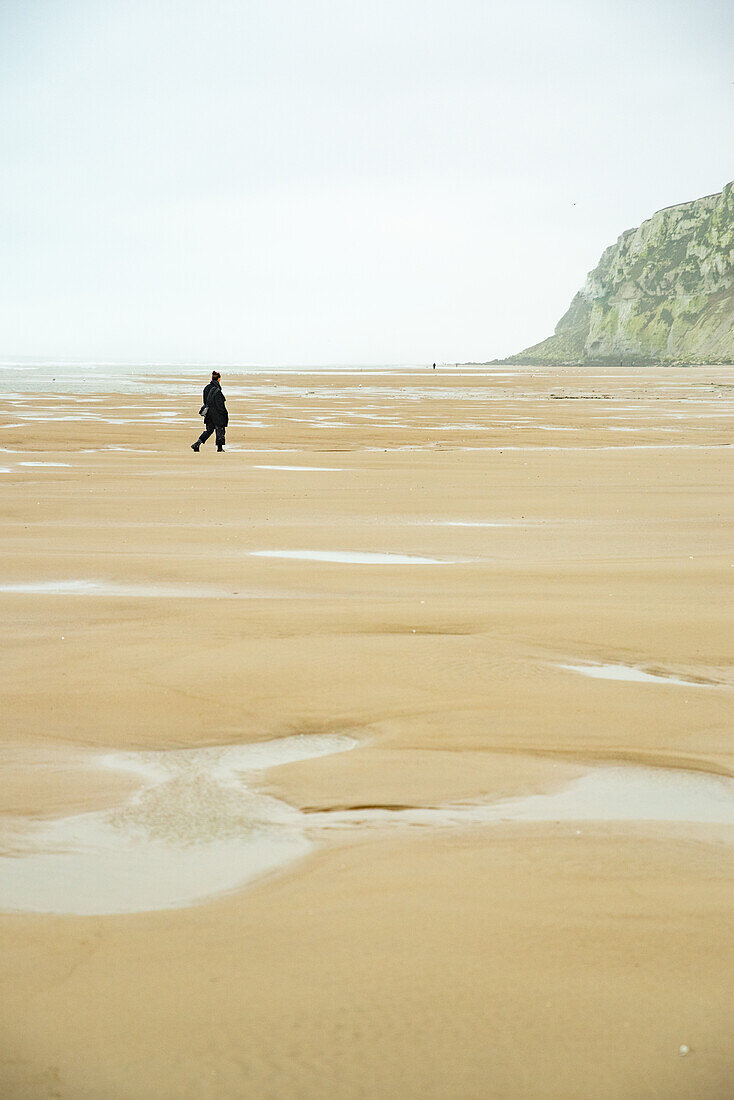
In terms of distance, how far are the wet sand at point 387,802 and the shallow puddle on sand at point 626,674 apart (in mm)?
29

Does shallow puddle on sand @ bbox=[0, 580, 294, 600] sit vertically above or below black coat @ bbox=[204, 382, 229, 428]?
below

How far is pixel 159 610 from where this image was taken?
21.1 ft

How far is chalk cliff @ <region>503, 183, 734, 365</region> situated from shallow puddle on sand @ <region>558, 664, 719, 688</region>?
13492 centimetres

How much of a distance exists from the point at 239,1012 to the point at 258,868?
753 mm

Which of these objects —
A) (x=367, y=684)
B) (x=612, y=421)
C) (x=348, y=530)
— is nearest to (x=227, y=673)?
(x=367, y=684)

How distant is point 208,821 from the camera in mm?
3492

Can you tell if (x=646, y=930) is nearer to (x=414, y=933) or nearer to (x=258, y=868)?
(x=414, y=933)

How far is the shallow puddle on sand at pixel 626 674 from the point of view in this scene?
16.6 ft

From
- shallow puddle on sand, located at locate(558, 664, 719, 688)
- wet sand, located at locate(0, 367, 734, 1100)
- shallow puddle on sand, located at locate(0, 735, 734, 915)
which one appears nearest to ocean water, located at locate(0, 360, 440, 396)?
wet sand, located at locate(0, 367, 734, 1100)

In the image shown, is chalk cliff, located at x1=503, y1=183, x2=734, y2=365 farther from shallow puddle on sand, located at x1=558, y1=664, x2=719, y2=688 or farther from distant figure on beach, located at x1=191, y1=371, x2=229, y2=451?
shallow puddle on sand, located at x1=558, y1=664, x2=719, y2=688

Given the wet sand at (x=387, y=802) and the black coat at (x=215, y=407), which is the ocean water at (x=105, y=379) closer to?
the black coat at (x=215, y=407)

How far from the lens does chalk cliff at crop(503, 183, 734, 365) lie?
144750mm

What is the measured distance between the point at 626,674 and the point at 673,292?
15953 cm

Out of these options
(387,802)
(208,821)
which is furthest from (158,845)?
(387,802)
